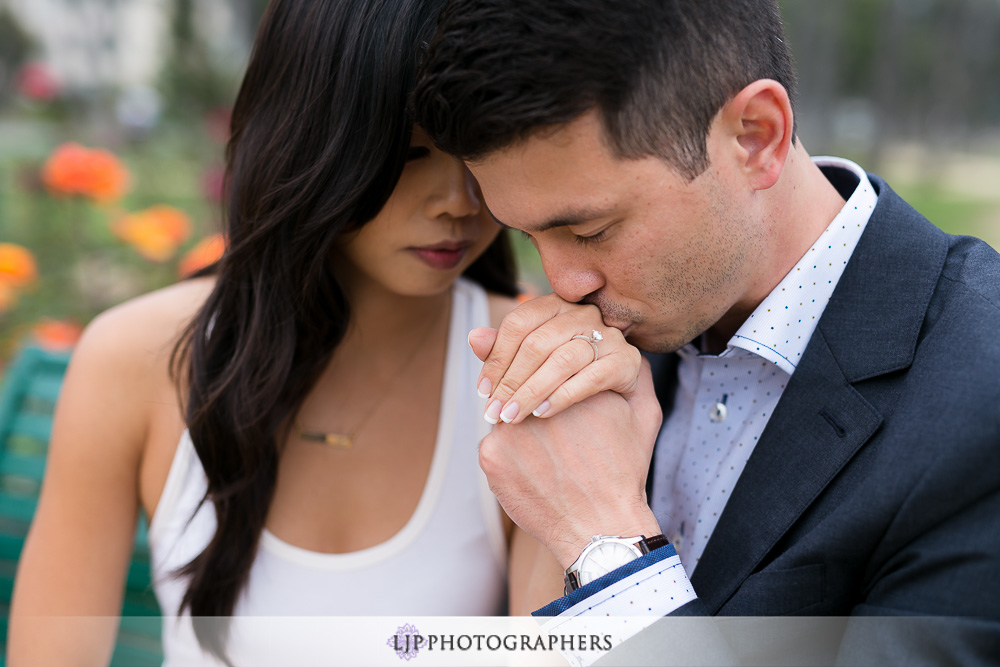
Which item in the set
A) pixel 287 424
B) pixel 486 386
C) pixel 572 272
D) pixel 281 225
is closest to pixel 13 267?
pixel 287 424

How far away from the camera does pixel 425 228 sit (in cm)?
192

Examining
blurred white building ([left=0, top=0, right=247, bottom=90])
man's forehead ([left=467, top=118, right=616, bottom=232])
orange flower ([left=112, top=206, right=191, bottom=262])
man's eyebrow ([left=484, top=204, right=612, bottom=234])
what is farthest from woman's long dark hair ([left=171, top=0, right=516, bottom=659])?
blurred white building ([left=0, top=0, right=247, bottom=90])

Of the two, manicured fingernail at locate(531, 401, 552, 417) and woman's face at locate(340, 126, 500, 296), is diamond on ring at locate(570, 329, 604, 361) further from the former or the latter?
woman's face at locate(340, 126, 500, 296)

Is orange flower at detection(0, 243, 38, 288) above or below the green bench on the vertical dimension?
above

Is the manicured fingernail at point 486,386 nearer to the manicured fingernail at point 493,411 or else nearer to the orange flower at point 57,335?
the manicured fingernail at point 493,411

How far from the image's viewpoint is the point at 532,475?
1.64m

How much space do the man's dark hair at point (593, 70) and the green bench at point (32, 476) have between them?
215cm

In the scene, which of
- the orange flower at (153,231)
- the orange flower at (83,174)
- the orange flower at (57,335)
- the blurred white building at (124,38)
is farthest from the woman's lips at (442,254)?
the blurred white building at (124,38)

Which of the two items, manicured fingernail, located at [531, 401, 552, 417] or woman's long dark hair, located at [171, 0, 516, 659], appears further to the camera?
woman's long dark hair, located at [171, 0, 516, 659]

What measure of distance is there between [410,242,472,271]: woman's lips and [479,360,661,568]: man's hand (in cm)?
51

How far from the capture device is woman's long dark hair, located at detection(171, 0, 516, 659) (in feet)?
5.81

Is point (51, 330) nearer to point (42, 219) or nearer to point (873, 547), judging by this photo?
point (42, 219)

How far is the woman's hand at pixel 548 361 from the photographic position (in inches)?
62.4

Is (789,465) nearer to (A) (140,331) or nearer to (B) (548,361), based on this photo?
(B) (548,361)
